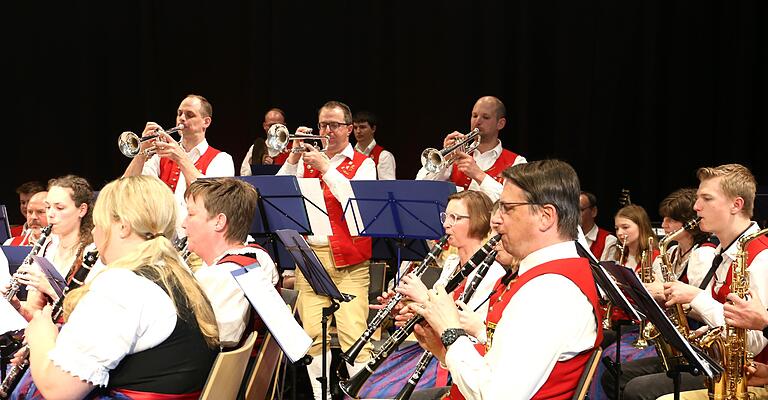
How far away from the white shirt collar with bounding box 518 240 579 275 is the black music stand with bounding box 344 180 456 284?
2.28 m

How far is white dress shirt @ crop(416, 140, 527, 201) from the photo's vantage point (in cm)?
551

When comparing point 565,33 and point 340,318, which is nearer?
point 340,318

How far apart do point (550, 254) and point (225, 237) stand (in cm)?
155

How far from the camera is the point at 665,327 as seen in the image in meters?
3.01

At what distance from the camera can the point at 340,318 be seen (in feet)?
19.1

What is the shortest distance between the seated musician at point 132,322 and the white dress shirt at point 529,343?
0.80m

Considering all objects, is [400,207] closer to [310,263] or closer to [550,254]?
[310,263]

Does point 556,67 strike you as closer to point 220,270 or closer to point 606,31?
point 606,31

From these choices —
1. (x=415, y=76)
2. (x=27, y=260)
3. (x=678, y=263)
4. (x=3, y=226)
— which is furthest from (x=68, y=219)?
(x=415, y=76)

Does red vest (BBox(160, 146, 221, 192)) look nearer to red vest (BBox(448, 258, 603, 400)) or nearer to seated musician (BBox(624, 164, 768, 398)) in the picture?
A: seated musician (BBox(624, 164, 768, 398))

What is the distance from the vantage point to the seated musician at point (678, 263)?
437 centimetres

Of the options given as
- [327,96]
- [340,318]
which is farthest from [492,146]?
[327,96]

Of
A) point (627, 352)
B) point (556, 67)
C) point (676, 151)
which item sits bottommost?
point (627, 352)

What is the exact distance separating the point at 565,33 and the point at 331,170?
3.32 m
